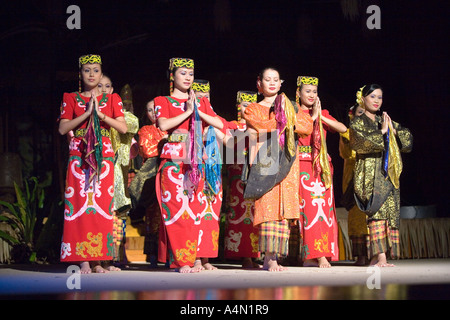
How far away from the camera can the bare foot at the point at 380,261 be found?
650 cm

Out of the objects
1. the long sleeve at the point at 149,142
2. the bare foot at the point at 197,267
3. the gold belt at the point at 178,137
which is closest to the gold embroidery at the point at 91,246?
the bare foot at the point at 197,267

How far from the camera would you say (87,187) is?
5.82 metres

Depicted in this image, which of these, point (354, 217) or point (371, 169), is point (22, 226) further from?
point (371, 169)

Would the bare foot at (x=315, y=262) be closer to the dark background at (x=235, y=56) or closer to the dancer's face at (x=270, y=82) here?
the dancer's face at (x=270, y=82)

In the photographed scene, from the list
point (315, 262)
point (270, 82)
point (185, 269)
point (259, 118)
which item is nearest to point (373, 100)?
point (270, 82)

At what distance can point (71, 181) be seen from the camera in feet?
19.1

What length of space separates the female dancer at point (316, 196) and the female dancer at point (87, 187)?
5.14ft

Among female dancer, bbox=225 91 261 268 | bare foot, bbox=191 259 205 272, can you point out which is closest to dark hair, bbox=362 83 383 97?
female dancer, bbox=225 91 261 268

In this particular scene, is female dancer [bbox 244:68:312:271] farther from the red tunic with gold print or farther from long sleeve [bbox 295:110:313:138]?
the red tunic with gold print

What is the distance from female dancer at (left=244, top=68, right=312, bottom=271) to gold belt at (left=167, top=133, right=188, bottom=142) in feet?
1.76

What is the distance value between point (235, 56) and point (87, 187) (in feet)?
16.2

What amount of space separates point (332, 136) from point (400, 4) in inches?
99.3
